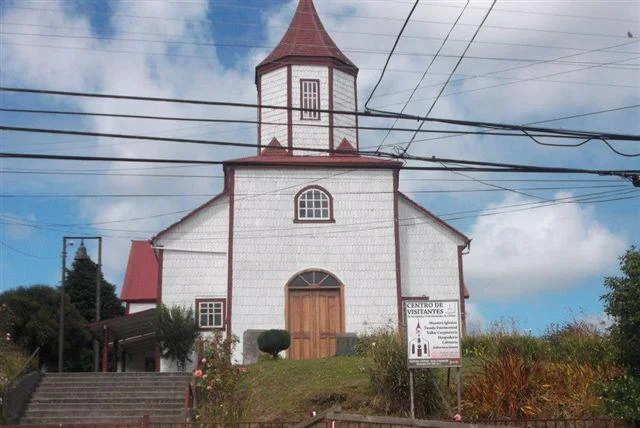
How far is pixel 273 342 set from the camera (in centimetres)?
2669

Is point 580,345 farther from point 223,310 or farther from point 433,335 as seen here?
point 223,310

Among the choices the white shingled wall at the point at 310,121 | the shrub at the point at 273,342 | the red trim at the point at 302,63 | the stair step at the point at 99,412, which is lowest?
the stair step at the point at 99,412

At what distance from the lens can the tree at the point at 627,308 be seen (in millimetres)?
15047

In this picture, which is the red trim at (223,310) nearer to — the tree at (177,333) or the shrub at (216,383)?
the tree at (177,333)

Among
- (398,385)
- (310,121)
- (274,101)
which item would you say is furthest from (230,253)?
(398,385)

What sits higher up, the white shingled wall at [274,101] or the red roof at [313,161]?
the white shingled wall at [274,101]

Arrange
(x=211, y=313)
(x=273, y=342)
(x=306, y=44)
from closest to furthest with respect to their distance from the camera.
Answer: (x=273, y=342)
(x=211, y=313)
(x=306, y=44)

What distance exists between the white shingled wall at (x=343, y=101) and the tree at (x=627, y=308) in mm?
16710

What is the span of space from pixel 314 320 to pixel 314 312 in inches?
10.3

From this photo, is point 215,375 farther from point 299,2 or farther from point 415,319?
point 299,2

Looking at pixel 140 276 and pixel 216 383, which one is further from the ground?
pixel 140 276

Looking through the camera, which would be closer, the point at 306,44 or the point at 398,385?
the point at 398,385

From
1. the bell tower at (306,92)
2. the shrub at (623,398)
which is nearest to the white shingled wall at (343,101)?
the bell tower at (306,92)

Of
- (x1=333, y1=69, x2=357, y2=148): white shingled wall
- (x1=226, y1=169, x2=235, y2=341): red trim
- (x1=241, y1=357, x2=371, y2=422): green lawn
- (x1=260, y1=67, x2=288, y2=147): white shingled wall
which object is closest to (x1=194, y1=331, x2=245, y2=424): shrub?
(x1=241, y1=357, x2=371, y2=422): green lawn
